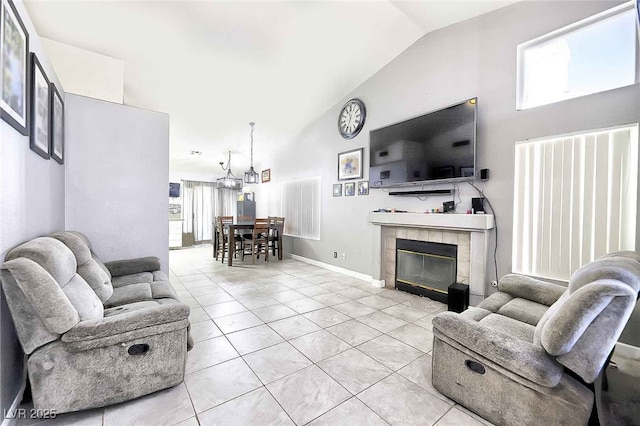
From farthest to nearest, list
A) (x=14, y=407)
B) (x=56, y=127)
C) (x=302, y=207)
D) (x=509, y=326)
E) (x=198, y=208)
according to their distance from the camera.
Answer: (x=198, y=208) < (x=302, y=207) < (x=56, y=127) < (x=509, y=326) < (x=14, y=407)

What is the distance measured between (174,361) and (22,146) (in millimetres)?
1642

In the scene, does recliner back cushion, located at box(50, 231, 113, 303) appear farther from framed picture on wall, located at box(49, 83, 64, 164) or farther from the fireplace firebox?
the fireplace firebox

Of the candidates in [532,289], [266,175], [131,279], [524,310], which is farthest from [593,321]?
[266,175]

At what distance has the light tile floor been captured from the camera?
1.47 meters

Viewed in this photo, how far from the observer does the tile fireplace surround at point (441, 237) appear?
2924mm

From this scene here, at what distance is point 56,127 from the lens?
229 cm

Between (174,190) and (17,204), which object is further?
(174,190)

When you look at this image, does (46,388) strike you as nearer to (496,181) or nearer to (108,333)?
(108,333)

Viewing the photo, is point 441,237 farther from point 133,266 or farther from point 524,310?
point 133,266

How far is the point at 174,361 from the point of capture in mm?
1632

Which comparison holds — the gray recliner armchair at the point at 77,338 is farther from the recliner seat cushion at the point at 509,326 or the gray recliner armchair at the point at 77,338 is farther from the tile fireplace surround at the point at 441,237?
the tile fireplace surround at the point at 441,237

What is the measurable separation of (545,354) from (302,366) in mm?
1491

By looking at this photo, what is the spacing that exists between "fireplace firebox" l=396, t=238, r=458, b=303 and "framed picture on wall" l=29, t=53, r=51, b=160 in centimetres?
392

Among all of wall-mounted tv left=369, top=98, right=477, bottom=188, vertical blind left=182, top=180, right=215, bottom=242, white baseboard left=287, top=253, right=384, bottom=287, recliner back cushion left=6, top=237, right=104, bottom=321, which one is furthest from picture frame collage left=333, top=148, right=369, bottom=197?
vertical blind left=182, top=180, right=215, bottom=242
